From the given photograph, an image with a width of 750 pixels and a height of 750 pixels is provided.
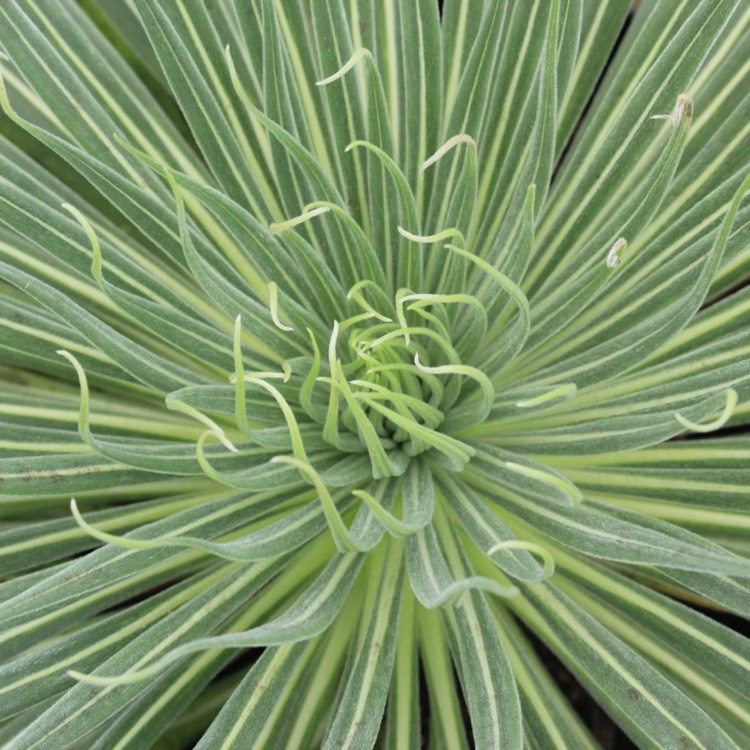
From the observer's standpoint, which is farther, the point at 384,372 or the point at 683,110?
the point at 384,372

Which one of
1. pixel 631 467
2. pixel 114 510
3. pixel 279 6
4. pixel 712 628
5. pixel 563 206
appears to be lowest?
pixel 712 628

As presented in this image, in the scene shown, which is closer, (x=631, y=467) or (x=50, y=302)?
(x=50, y=302)

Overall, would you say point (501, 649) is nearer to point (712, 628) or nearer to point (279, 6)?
point (712, 628)

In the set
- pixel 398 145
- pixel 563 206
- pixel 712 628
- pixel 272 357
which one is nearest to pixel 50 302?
pixel 272 357

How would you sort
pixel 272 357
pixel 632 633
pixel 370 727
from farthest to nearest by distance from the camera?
pixel 272 357 → pixel 632 633 → pixel 370 727

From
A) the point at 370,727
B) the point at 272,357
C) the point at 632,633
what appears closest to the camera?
the point at 370,727

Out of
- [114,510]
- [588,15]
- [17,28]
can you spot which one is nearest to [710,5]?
[588,15]

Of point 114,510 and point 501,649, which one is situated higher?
point 114,510
